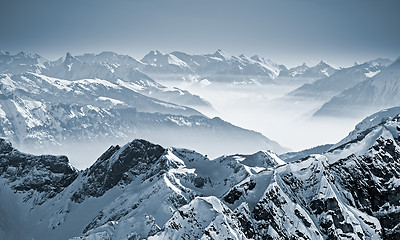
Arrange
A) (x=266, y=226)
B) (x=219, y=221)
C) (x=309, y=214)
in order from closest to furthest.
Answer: (x=219, y=221) → (x=266, y=226) → (x=309, y=214)

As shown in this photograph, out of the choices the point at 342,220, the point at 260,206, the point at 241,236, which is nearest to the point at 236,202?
the point at 260,206

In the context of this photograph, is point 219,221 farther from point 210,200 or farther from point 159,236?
point 159,236

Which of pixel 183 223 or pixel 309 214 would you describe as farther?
pixel 309 214

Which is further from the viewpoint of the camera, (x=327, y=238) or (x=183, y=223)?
(x=327, y=238)

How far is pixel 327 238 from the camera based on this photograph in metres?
192

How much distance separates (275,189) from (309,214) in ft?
55.5

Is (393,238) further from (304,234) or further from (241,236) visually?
(241,236)

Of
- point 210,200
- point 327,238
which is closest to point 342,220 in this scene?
point 327,238

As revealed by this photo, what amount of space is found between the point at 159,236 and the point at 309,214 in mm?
60058

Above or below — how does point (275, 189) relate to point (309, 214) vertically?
above

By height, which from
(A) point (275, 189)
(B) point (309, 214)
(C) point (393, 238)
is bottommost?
(C) point (393, 238)

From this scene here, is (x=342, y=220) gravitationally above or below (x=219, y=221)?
below

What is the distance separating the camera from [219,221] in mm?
174500

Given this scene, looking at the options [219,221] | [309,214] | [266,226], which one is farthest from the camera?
[309,214]
